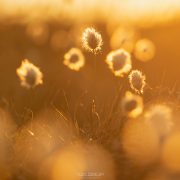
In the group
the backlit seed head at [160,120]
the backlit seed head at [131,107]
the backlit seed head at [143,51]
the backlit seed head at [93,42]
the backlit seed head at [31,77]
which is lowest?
the backlit seed head at [160,120]

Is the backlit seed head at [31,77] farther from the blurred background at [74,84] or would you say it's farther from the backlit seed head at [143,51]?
the backlit seed head at [143,51]

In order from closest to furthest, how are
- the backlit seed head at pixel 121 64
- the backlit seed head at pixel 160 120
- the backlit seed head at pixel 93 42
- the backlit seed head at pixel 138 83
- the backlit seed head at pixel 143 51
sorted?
the backlit seed head at pixel 160 120
the backlit seed head at pixel 138 83
the backlit seed head at pixel 121 64
the backlit seed head at pixel 93 42
the backlit seed head at pixel 143 51

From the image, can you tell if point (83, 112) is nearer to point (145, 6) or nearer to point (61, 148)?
point (61, 148)

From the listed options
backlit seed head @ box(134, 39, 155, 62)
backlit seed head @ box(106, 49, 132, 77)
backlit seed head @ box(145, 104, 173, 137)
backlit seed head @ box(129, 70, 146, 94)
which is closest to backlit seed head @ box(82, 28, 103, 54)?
backlit seed head @ box(106, 49, 132, 77)

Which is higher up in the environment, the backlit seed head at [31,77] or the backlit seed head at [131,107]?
the backlit seed head at [31,77]

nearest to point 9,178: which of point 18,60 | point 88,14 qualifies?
point 18,60

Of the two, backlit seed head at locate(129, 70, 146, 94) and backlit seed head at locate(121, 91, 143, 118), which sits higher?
backlit seed head at locate(129, 70, 146, 94)

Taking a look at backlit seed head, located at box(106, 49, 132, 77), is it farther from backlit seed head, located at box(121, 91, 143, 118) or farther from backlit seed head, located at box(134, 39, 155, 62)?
backlit seed head, located at box(134, 39, 155, 62)

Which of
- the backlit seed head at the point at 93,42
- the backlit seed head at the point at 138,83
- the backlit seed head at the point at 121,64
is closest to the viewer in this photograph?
the backlit seed head at the point at 138,83

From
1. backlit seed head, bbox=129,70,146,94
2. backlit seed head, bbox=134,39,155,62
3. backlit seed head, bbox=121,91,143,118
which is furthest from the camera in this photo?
backlit seed head, bbox=134,39,155,62

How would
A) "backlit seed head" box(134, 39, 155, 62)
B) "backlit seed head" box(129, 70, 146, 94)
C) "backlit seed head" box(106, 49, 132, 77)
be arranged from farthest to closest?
"backlit seed head" box(134, 39, 155, 62), "backlit seed head" box(106, 49, 132, 77), "backlit seed head" box(129, 70, 146, 94)

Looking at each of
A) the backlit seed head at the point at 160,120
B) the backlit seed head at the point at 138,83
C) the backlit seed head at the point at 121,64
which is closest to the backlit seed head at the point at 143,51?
the backlit seed head at the point at 121,64

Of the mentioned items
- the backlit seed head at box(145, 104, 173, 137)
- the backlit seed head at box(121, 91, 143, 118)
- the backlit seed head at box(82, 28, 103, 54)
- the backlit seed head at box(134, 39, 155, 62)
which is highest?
the backlit seed head at box(134, 39, 155, 62)
